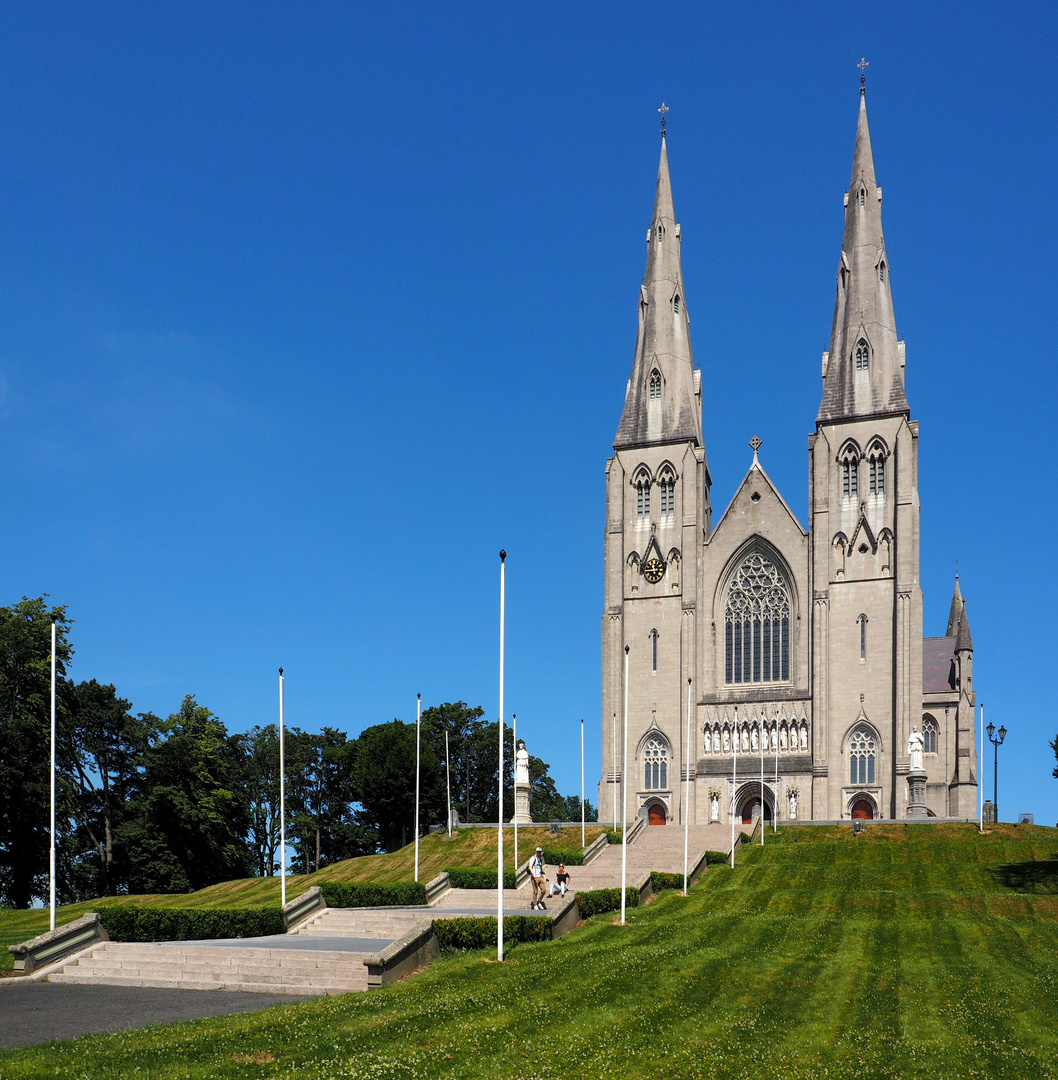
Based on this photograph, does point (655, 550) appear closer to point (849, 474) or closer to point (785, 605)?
point (785, 605)

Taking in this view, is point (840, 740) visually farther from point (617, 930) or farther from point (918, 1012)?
Result: point (918, 1012)

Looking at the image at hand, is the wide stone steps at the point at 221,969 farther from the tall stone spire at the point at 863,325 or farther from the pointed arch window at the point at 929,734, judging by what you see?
the pointed arch window at the point at 929,734

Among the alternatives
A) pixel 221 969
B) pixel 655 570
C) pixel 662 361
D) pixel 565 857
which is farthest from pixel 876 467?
pixel 221 969

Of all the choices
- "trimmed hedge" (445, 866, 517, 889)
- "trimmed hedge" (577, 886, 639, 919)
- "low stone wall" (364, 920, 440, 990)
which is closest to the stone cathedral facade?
"trimmed hedge" (445, 866, 517, 889)

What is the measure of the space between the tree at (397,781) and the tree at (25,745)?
27041 mm

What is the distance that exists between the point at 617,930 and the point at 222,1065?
1522cm

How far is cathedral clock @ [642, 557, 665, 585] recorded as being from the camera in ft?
259

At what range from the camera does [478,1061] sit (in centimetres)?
1672

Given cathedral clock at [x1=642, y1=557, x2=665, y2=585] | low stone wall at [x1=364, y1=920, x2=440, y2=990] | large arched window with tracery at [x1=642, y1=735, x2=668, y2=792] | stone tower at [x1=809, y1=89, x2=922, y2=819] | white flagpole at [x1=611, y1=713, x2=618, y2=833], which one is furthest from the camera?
cathedral clock at [x1=642, y1=557, x2=665, y2=585]

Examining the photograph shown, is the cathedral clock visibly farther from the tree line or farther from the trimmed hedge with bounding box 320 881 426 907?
the trimmed hedge with bounding box 320 881 426 907

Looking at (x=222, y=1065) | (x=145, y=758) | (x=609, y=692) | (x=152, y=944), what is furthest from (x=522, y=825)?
(x=222, y=1065)

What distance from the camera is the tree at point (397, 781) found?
86125mm

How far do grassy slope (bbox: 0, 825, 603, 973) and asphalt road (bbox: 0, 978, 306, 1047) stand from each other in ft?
82.2

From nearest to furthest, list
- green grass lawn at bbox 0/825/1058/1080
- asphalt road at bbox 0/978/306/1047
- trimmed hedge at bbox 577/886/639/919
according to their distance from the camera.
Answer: green grass lawn at bbox 0/825/1058/1080, asphalt road at bbox 0/978/306/1047, trimmed hedge at bbox 577/886/639/919
